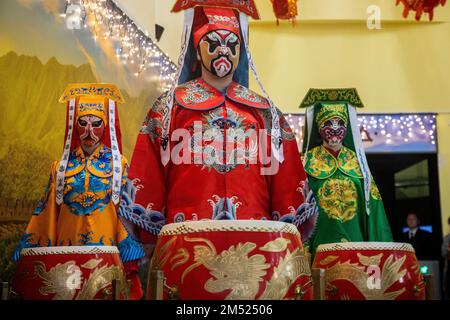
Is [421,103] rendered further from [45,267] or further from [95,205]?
[45,267]

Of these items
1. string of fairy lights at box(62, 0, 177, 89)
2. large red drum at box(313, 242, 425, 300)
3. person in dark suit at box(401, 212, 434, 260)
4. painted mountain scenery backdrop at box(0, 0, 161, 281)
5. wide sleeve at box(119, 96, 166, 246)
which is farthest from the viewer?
person in dark suit at box(401, 212, 434, 260)

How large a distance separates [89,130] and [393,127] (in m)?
5.95

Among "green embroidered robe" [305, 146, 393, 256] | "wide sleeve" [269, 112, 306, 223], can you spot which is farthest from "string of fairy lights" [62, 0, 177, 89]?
"wide sleeve" [269, 112, 306, 223]

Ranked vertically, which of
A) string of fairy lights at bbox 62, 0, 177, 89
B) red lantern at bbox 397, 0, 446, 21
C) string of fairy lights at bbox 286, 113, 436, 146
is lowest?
string of fairy lights at bbox 286, 113, 436, 146

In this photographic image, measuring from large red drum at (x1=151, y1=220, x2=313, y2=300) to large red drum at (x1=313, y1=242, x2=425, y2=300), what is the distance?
0.56 m

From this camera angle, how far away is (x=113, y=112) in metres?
4.25

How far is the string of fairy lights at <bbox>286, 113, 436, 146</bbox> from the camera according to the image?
9125 mm

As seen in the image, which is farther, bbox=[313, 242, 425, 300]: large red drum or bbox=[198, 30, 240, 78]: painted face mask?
bbox=[198, 30, 240, 78]: painted face mask

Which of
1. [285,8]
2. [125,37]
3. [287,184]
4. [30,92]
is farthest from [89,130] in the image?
[285,8]

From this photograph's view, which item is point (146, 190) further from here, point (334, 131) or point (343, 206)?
point (334, 131)

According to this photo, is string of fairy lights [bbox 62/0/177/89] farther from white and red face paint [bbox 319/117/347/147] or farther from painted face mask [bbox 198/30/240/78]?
painted face mask [bbox 198/30/240/78]

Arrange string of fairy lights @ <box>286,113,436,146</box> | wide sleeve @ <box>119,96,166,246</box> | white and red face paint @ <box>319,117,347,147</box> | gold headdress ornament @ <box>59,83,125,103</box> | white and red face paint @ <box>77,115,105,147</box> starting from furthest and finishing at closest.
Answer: string of fairy lights @ <box>286,113,436,146</box>
white and red face paint @ <box>319,117,347,147</box>
gold headdress ornament @ <box>59,83,125,103</box>
white and red face paint @ <box>77,115,105,147</box>
wide sleeve @ <box>119,96,166,246</box>

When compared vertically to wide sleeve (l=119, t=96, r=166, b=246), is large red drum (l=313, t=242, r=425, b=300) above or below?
below
